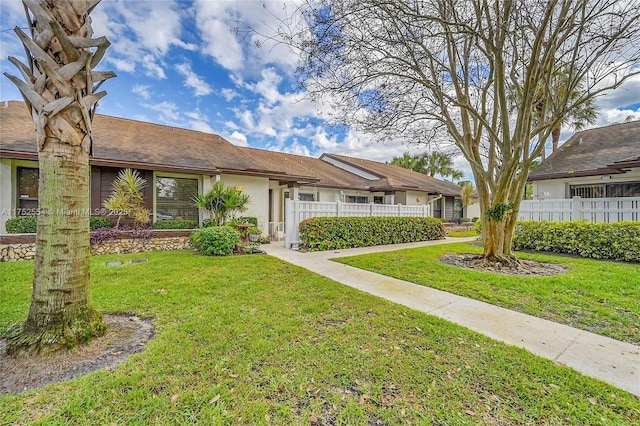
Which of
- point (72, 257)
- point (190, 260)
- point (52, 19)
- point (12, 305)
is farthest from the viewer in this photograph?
point (190, 260)

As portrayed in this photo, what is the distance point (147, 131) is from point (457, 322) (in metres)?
14.1

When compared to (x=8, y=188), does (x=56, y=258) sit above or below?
below

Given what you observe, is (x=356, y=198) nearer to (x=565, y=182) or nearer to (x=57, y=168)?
(x=565, y=182)

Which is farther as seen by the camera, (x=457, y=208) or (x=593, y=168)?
(x=457, y=208)

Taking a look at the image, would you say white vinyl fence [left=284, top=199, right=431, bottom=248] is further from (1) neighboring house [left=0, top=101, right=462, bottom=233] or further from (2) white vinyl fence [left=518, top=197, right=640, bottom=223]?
(2) white vinyl fence [left=518, top=197, right=640, bottom=223]

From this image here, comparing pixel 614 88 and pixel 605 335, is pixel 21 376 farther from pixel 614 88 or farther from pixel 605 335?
pixel 614 88

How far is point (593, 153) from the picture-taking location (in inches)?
523

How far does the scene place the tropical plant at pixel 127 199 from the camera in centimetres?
906

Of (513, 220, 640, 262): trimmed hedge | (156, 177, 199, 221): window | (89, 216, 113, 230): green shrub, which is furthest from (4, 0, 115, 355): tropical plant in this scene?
(513, 220, 640, 262): trimmed hedge

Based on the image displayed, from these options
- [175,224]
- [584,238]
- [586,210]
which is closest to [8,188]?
[175,224]

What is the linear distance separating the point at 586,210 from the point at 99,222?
16340mm

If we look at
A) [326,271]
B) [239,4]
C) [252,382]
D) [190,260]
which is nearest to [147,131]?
[190,260]

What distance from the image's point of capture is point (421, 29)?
6.24 m

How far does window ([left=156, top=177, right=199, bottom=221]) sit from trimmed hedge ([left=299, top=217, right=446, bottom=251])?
4.81 metres
